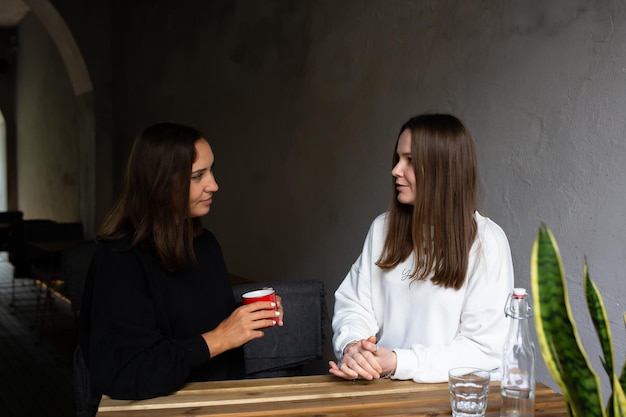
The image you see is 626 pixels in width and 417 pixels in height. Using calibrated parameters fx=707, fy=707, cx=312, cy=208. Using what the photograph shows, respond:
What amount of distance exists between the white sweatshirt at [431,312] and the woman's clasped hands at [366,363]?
1.1 inches

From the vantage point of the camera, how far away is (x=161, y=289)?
76.2 inches

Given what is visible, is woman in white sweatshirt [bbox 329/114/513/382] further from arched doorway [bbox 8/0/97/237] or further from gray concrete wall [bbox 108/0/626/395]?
arched doorway [bbox 8/0/97/237]

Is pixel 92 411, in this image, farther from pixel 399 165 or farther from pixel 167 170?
pixel 399 165

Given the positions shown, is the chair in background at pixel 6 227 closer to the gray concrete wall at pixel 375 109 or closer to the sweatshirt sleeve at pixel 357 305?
the gray concrete wall at pixel 375 109

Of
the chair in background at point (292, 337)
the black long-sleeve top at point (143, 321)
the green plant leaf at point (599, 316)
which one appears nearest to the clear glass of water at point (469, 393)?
the green plant leaf at point (599, 316)

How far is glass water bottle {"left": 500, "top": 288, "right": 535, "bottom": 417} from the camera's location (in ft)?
4.77

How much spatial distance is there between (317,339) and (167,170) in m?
1.02

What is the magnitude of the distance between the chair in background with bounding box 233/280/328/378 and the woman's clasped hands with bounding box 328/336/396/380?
2.78 feet

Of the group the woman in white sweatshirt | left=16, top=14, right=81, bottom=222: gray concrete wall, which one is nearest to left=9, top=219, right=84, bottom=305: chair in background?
left=16, top=14, right=81, bottom=222: gray concrete wall

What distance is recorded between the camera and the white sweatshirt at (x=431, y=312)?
181 cm

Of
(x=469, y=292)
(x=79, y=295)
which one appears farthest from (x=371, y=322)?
(x=79, y=295)

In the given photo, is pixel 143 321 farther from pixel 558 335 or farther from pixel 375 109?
pixel 375 109

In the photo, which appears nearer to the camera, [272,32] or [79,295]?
[79,295]

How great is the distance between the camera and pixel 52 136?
1152 centimetres
